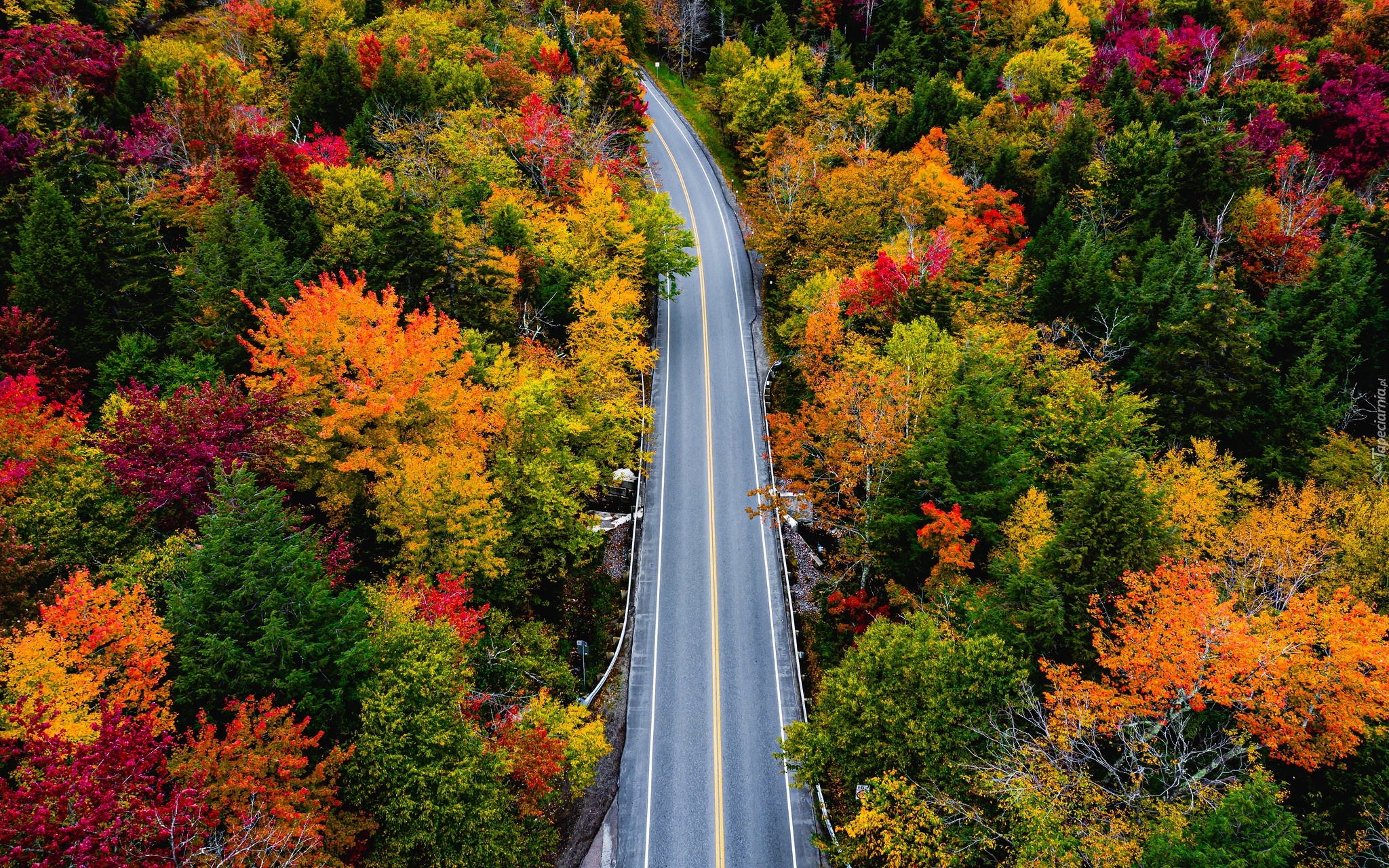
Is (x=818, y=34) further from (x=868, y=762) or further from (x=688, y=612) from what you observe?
(x=868, y=762)

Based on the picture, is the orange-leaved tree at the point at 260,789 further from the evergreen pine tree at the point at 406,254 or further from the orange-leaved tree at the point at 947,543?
the orange-leaved tree at the point at 947,543

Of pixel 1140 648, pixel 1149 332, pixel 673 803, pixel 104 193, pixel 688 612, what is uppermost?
pixel 104 193

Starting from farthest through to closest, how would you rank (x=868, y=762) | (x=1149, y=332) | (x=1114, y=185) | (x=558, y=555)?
(x=1114, y=185) < (x=1149, y=332) < (x=558, y=555) < (x=868, y=762)

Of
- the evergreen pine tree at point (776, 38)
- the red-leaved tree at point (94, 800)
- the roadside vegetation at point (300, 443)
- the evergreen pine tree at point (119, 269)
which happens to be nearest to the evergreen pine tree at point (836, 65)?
the evergreen pine tree at point (776, 38)

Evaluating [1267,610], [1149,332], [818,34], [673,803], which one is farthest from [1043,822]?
→ [818,34]

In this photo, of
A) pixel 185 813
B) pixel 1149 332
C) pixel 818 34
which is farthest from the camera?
pixel 818 34

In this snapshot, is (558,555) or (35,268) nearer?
(35,268)

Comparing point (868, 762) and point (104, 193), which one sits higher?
point (104, 193)
